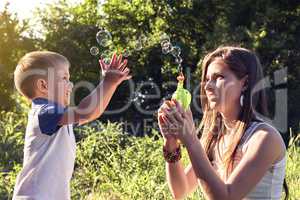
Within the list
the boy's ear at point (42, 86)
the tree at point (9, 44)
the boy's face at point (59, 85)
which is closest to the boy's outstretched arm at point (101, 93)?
the boy's face at point (59, 85)

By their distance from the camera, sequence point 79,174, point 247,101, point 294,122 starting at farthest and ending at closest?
point 294,122 < point 79,174 < point 247,101

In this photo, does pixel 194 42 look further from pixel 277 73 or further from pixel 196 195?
pixel 196 195

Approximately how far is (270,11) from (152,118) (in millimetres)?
5101

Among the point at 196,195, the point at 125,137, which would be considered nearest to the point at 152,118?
the point at 125,137

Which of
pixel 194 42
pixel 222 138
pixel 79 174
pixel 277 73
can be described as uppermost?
pixel 194 42

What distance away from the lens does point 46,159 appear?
305 centimetres

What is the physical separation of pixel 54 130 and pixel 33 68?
1.36 ft

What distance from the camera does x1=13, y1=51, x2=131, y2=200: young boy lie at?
9.96 ft

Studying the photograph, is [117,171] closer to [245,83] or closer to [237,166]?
[245,83]

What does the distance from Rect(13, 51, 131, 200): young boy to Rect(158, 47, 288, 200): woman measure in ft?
2.03

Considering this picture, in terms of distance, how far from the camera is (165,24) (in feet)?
70.2

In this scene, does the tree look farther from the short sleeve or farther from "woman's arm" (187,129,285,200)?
"woman's arm" (187,129,285,200)

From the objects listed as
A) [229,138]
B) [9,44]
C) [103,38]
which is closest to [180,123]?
[229,138]

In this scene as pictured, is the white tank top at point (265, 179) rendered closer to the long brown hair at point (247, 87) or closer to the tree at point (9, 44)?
A: the long brown hair at point (247, 87)
